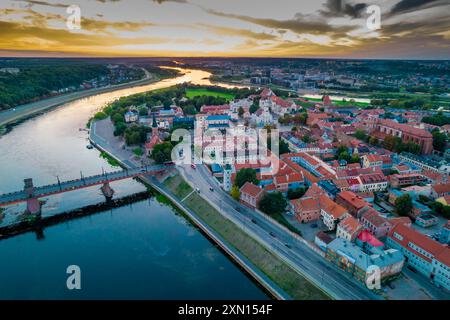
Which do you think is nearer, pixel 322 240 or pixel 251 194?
pixel 322 240

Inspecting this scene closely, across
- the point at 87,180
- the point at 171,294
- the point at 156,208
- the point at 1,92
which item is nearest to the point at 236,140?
the point at 156,208

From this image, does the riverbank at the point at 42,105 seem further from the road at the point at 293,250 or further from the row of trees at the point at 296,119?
the road at the point at 293,250

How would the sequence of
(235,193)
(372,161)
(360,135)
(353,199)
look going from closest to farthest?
(353,199) < (235,193) < (372,161) < (360,135)

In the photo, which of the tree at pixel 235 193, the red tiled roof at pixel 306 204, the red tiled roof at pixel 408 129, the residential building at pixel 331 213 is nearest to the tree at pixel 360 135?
the red tiled roof at pixel 408 129

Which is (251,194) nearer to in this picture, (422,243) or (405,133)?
(422,243)

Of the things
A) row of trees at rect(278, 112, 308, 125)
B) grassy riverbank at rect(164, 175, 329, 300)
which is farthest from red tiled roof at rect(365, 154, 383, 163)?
row of trees at rect(278, 112, 308, 125)

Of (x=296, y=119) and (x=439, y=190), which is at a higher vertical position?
(x=296, y=119)

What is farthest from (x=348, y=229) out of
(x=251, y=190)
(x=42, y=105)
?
(x=42, y=105)
